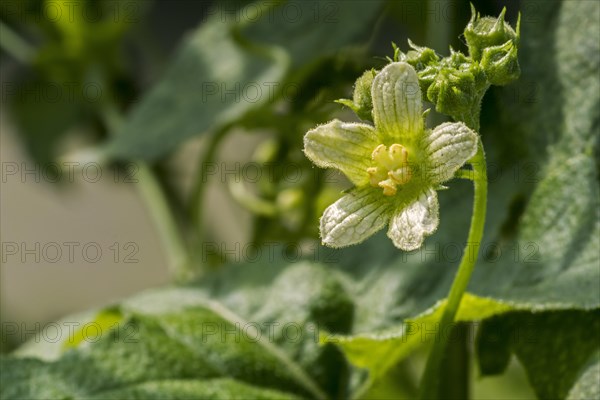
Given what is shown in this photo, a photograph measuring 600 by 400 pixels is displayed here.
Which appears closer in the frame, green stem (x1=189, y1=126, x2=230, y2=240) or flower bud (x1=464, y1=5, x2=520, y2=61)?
flower bud (x1=464, y1=5, x2=520, y2=61)

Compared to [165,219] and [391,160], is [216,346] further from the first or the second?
[165,219]

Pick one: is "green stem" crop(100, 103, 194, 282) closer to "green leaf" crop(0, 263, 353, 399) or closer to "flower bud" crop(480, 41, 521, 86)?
"green leaf" crop(0, 263, 353, 399)

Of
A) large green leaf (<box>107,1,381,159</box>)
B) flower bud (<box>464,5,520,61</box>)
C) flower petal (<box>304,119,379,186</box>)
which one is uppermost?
large green leaf (<box>107,1,381,159</box>)

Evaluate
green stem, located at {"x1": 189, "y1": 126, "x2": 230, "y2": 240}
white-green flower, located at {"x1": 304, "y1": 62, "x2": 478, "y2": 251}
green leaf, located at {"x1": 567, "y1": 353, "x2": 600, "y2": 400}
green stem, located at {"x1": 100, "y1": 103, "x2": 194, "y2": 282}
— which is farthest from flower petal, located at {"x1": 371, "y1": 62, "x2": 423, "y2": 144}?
green stem, located at {"x1": 100, "y1": 103, "x2": 194, "y2": 282}

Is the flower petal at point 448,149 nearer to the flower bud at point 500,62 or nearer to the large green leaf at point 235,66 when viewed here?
the flower bud at point 500,62

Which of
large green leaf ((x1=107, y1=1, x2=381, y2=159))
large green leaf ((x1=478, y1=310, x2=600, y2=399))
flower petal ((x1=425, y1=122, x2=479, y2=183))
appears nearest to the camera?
flower petal ((x1=425, y1=122, x2=479, y2=183))

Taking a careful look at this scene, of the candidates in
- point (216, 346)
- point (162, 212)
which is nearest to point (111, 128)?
point (162, 212)

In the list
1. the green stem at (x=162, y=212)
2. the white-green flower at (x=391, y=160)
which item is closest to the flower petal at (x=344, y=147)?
the white-green flower at (x=391, y=160)

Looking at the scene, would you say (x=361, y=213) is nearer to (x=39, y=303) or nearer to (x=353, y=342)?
(x=353, y=342)

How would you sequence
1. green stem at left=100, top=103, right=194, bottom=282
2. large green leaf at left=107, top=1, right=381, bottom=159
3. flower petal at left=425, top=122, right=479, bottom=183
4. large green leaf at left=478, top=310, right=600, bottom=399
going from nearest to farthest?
flower petal at left=425, top=122, right=479, bottom=183, large green leaf at left=478, top=310, right=600, bottom=399, large green leaf at left=107, top=1, right=381, bottom=159, green stem at left=100, top=103, right=194, bottom=282
